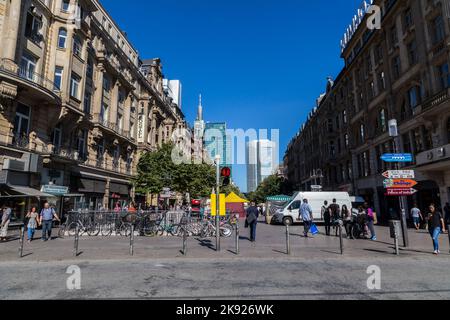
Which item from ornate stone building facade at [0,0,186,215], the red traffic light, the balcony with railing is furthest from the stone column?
the red traffic light

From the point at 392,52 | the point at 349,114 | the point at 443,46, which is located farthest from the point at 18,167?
the point at 349,114

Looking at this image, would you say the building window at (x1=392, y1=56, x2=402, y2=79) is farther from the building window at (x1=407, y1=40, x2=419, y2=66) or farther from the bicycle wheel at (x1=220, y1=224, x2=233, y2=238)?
the bicycle wheel at (x1=220, y1=224, x2=233, y2=238)

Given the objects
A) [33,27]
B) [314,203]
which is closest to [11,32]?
[33,27]

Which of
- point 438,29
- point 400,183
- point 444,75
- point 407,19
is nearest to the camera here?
point 400,183

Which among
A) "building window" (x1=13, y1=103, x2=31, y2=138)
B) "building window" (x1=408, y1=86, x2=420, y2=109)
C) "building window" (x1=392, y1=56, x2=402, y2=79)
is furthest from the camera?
"building window" (x1=392, y1=56, x2=402, y2=79)

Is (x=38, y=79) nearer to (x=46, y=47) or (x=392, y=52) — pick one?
(x=46, y=47)

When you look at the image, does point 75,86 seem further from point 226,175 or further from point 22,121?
point 226,175

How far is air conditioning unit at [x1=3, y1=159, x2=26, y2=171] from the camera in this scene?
55.5ft

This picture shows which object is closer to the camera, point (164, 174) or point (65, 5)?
point (65, 5)

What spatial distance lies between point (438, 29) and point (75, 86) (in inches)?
1122

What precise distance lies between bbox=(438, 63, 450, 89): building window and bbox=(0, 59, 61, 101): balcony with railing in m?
27.1

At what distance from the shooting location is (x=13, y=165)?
17.3m
